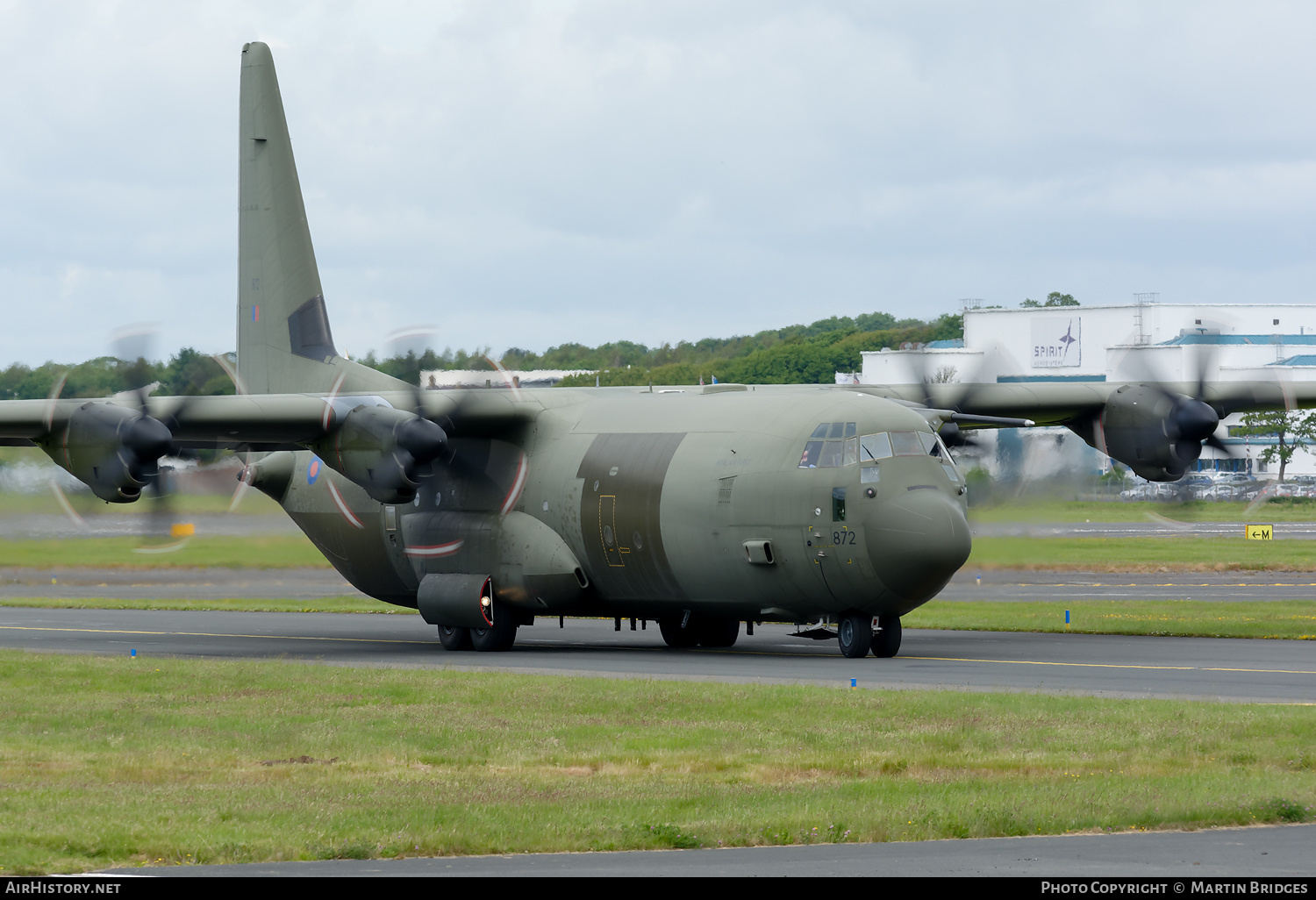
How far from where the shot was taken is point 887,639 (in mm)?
24391

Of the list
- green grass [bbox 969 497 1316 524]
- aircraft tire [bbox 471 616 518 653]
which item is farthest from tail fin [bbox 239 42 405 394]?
green grass [bbox 969 497 1316 524]

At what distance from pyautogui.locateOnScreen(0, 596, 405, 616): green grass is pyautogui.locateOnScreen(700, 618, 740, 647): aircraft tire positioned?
13.8 meters

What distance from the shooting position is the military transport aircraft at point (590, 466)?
23.5 metres

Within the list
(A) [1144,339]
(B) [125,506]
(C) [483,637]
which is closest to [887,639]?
(C) [483,637]

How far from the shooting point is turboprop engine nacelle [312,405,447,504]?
25.2 meters

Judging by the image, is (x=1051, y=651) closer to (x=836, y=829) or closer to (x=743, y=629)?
(x=743, y=629)

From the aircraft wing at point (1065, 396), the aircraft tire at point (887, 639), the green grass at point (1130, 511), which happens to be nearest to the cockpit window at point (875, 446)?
the aircraft tire at point (887, 639)

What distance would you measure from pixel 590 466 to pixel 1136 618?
12.3m

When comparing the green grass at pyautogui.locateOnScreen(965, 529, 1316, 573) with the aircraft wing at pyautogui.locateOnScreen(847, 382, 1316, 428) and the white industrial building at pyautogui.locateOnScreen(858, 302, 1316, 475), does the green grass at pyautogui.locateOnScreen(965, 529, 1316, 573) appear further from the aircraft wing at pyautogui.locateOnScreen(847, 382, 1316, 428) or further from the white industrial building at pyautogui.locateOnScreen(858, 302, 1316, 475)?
the white industrial building at pyautogui.locateOnScreen(858, 302, 1316, 475)

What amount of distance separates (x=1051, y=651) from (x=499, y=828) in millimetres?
15664

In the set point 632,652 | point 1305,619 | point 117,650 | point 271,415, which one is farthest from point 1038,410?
point 117,650

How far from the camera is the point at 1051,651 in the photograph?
82.2ft

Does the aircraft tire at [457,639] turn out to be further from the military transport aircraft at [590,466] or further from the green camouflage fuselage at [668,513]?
the green camouflage fuselage at [668,513]

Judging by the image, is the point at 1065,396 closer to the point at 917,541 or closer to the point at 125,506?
the point at 917,541
